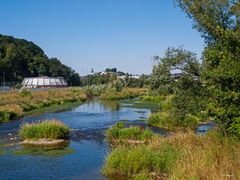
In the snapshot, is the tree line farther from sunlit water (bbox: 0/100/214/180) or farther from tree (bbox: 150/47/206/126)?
sunlit water (bbox: 0/100/214/180)

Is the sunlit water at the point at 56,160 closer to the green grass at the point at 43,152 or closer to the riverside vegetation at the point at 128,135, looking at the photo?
the green grass at the point at 43,152

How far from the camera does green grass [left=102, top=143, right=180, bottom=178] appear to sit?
19297mm

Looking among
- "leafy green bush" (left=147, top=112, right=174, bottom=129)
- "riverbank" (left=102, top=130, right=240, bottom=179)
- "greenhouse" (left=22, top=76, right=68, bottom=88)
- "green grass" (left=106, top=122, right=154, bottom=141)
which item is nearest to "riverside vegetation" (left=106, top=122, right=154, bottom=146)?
"green grass" (left=106, top=122, right=154, bottom=141)

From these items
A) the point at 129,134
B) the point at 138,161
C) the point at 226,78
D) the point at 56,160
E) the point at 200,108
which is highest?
the point at 226,78

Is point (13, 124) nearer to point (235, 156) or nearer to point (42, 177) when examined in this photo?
point (42, 177)

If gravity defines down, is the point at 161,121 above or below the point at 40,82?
below

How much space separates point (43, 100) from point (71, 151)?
4967 cm

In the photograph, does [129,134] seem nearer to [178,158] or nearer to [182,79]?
[182,79]

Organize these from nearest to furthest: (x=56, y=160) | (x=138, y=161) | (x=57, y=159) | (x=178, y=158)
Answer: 1. (x=178, y=158)
2. (x=138, y=161)
3. (x=56, y=160)
4. (x=57, y=159)

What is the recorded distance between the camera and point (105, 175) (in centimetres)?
2064

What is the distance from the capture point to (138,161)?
19.8 meters

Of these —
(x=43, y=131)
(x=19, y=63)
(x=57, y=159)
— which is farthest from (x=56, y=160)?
(x=19, y=63)

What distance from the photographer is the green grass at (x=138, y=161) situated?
19.3m

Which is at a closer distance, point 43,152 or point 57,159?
point 57,159
